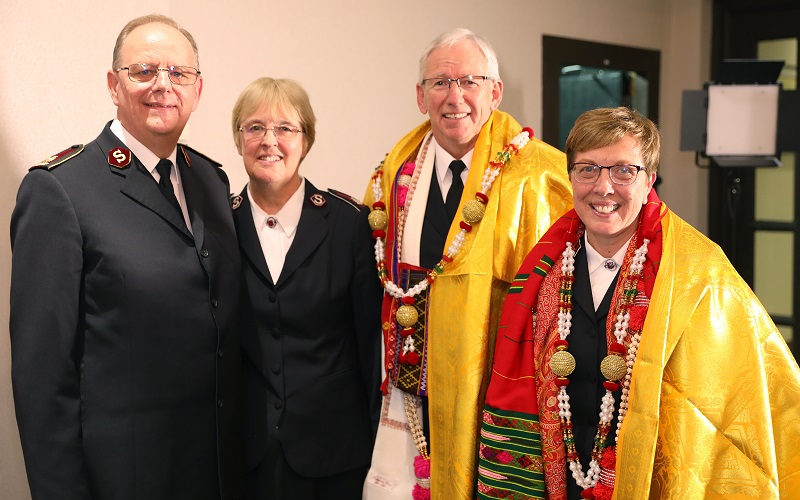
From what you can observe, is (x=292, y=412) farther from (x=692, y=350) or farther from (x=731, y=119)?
(x=731, y=119)

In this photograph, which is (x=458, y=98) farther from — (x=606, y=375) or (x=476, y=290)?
(x=606, y=375)

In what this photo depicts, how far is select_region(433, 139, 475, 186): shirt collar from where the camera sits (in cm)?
236

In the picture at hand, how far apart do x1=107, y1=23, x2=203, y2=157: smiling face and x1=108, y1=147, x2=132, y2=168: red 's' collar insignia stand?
2.3 inches

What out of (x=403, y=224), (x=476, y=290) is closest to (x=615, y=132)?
(x=476, y=290)

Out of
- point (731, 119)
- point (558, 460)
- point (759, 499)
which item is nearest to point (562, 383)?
point (558, 460)

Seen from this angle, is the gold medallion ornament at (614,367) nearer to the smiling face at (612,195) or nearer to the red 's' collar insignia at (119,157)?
the smiling face at (612,195)

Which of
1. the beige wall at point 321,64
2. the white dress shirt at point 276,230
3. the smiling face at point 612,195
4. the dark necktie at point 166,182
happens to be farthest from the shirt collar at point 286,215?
the smiling face at point 612,195

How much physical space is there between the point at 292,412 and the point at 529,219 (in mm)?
876

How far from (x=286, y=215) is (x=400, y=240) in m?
0.35

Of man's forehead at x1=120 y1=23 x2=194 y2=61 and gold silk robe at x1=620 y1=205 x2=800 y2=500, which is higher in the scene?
man's forehead at x1=120 y1=23 x2=194 y2=61

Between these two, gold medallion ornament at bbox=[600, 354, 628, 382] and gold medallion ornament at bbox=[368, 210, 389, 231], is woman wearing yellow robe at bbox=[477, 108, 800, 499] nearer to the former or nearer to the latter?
gold medallion ornament at bbox=[600, 354, 628, 382]

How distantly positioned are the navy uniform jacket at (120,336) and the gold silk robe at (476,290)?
57cm

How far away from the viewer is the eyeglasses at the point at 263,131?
2314 millimetres

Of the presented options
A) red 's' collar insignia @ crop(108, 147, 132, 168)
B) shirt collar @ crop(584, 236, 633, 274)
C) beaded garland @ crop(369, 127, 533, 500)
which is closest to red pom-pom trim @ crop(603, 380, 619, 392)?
shirt collar @ crop(584, 236, 633, 274)
